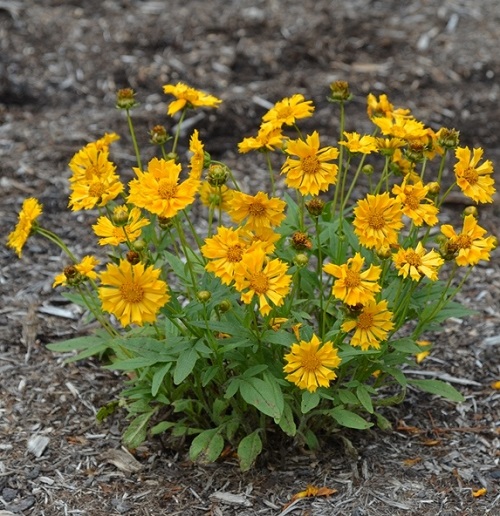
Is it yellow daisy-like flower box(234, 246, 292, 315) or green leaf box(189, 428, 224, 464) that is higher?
yellow daisy-like flower box(234, 246, 292, 315)

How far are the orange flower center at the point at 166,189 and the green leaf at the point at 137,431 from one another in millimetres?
1027

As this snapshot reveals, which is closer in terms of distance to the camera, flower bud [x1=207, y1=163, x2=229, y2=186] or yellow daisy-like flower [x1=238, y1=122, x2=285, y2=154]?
flower bud [x1=207, y1=163, x2=229, y2=186]

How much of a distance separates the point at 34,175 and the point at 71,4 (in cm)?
262

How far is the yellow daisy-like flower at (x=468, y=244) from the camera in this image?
2.72 meters

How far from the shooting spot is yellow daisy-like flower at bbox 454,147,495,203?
9.21 ft

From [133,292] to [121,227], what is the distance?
0.88ft

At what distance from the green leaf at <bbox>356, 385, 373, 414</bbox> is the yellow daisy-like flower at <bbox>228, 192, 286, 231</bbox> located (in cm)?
70

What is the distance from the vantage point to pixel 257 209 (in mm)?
2748

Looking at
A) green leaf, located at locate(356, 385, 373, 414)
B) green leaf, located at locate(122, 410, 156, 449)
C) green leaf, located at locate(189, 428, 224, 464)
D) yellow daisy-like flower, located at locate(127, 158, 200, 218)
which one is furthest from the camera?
green leaf, located at locate(122, 410, 156, 449)

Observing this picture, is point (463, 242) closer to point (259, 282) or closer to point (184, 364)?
point (259, 282)

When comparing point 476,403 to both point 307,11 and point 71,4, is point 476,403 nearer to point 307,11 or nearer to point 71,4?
point 307,11

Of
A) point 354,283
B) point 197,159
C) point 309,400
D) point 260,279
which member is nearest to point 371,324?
point 354,283

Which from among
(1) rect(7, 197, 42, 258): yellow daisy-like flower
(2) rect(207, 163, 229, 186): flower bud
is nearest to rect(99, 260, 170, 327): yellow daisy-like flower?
(2) rect(207, 163, 229, 186): flower bud

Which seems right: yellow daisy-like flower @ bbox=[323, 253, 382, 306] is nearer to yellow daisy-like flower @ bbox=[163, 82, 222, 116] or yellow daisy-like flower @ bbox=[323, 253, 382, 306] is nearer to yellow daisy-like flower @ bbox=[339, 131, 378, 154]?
yellow daisy-like flower @ bbox=[339, 131, 378, 154]
